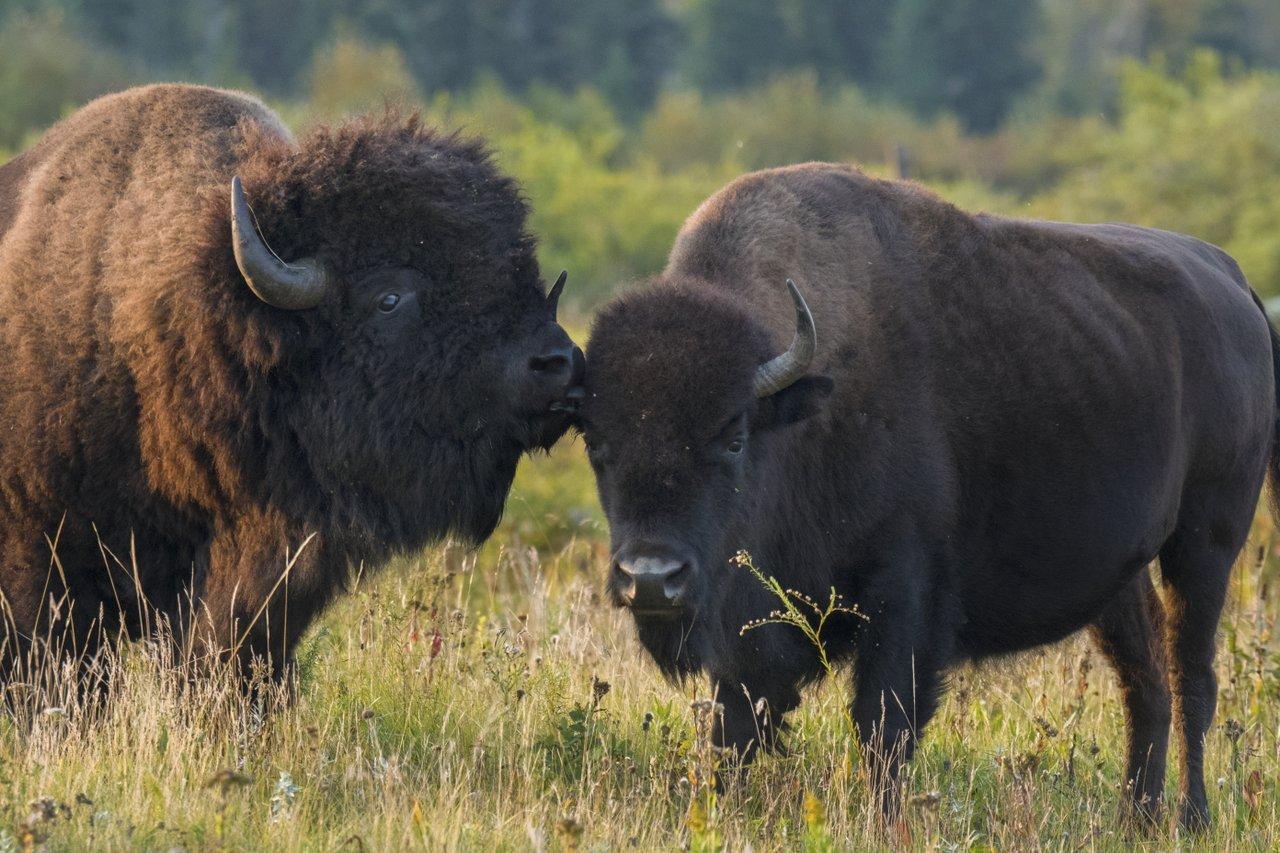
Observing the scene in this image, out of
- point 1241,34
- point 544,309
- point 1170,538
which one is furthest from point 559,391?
point 1241,34

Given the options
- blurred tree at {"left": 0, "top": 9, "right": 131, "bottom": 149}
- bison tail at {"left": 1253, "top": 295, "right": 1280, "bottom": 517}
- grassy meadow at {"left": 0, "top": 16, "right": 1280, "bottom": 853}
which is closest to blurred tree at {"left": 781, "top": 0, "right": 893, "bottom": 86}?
blurred tree at {"left": 0, "top": 9, "right": 131, "bottom": 149}

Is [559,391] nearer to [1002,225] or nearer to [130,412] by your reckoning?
[130,412]

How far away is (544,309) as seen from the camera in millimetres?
5367

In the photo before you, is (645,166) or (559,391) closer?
(559,391)

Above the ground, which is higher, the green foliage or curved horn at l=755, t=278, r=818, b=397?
curved horn at l=755, t=278, r=818, b=397

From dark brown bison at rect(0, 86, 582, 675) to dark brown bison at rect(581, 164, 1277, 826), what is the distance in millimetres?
489

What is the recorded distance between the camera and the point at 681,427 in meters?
5.01

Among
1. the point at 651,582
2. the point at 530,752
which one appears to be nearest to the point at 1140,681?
the point at 530,752

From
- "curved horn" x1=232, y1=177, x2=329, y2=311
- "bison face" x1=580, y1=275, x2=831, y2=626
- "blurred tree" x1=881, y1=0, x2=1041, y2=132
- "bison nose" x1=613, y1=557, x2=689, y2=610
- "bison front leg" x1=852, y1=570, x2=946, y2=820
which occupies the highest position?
"curved horn" x1=232, y1=177, x2=329, y2=311

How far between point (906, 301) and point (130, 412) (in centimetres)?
290

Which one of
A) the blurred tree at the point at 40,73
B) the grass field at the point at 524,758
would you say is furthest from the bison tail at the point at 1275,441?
the blurred tree at the point at 40,73

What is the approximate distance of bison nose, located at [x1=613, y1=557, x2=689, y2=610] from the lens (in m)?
4.76

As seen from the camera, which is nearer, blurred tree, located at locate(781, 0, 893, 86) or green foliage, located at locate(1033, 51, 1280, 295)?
green foliage, located at locate(1033, 51, 1280, 295)

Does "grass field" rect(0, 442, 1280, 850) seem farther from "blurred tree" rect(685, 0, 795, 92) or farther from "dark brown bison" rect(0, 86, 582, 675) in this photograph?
"blurred tree" rect(685, 0, 795, 92)
